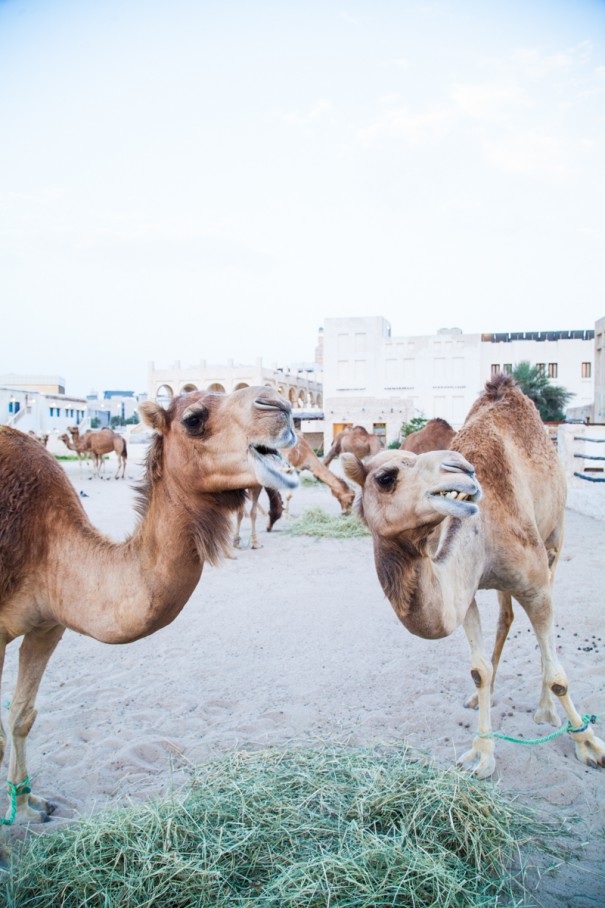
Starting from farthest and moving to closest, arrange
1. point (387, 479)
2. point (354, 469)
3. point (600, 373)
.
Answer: point (600, 373) → point (354, 469) → point (387, 479)

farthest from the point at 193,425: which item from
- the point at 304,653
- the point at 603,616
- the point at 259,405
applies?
the point at 603,616

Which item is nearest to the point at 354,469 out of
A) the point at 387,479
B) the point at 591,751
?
the point at 387,479

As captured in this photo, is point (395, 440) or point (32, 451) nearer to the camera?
point (32, 451)

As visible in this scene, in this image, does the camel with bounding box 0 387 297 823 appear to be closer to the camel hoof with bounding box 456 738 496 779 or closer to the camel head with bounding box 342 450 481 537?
the camel head with bounding box 342 450 481 537

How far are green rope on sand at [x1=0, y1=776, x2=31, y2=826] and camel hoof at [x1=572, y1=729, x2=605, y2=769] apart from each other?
2.92m

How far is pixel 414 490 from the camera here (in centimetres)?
241

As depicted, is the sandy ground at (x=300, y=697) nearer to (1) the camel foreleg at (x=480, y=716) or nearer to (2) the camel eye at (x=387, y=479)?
(1) the camel foreleg at (x=480, y=716)

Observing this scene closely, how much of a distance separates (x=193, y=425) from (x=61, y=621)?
1.11m

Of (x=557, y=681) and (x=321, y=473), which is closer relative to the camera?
(x=557, y=681)

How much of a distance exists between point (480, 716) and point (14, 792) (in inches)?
95.3

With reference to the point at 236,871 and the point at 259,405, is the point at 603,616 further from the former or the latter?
the point at 259,405

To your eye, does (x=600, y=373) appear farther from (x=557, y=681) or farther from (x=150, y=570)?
(x=150, y=570)

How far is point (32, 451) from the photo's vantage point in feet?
9.68

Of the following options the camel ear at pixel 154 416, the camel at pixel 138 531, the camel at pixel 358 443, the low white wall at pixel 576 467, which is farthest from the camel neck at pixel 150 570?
the camel at pixel 358 443
